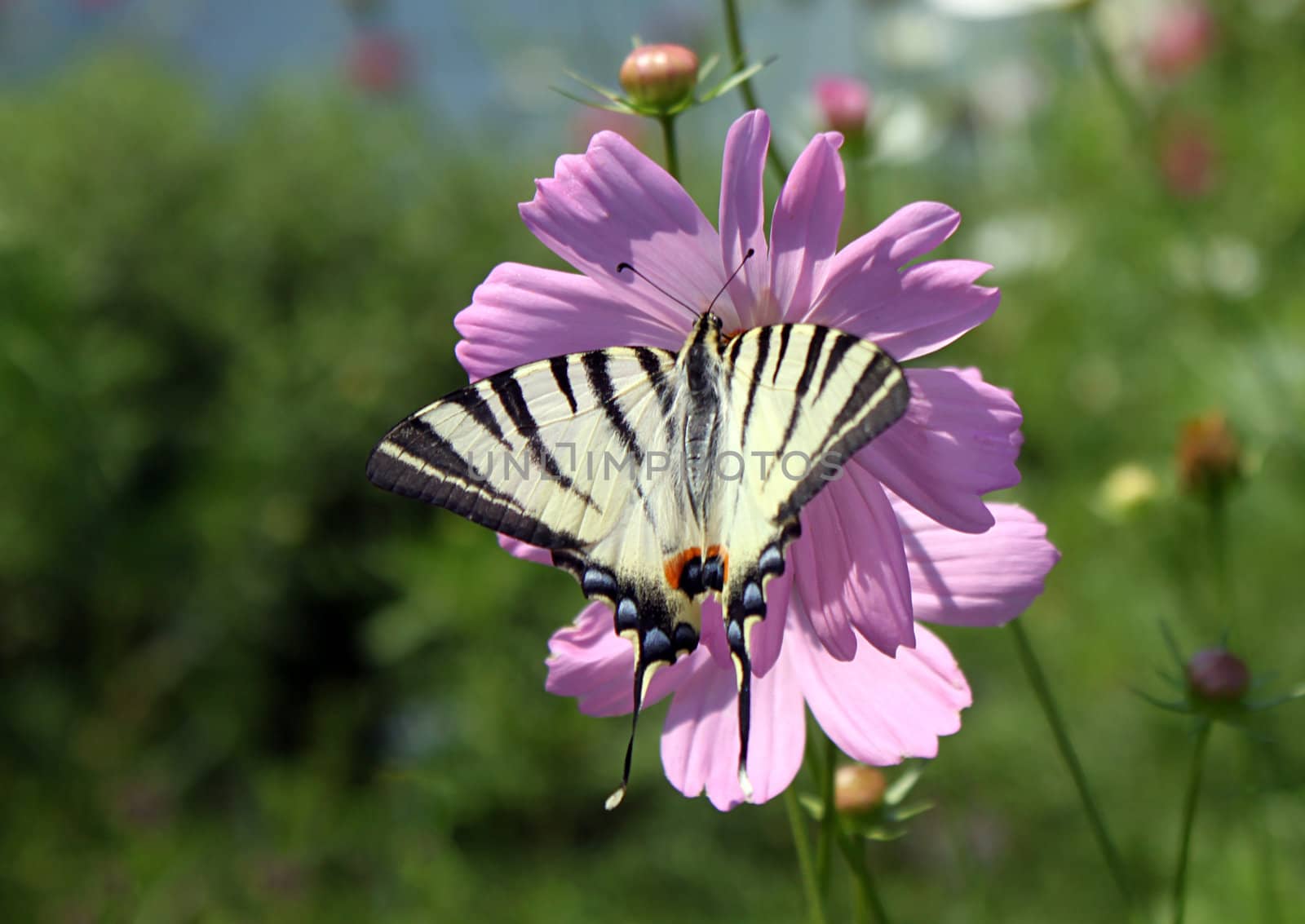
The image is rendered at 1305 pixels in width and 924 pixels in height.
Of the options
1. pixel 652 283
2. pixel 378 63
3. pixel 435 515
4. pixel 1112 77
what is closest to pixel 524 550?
pixel 652 283

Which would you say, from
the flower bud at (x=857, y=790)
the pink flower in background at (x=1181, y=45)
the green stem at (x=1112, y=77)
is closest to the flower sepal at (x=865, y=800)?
the flower bud at (x=857, y=790)

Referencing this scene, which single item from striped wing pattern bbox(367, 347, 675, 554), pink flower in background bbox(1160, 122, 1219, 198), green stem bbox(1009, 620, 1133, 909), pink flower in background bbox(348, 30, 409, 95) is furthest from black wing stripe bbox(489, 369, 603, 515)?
pink flower in background bbox(348, 30, 409, 95)

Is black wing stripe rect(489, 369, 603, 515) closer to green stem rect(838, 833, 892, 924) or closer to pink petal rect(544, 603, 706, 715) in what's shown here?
pink petal rect(544, 603, 706, 715)

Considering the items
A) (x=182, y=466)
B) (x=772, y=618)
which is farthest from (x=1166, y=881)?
(x=182, y=466)

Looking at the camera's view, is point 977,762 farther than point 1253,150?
No

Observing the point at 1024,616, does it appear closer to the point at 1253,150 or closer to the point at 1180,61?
the point at 1253,150

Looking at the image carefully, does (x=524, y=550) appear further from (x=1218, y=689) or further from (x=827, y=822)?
(x=1218, y=689)
